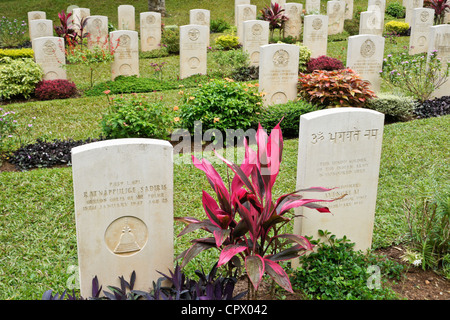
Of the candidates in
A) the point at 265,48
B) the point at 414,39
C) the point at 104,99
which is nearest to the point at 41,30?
the point at 104,99

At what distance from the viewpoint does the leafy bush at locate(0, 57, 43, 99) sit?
9.78 metres

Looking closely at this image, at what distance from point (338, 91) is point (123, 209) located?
5.66 metres

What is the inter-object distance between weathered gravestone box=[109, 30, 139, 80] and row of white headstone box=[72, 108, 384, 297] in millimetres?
7935

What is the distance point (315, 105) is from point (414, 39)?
24.3 feet

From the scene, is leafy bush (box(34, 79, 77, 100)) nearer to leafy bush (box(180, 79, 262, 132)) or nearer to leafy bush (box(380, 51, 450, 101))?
leafy bush (box(180, 79, 262, 132))

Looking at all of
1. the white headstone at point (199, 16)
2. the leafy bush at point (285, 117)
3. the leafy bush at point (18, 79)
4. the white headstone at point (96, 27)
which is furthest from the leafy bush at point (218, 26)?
the leafy bush at point (285, 117)

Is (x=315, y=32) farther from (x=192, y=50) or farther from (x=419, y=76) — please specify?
(x=419, y=76)

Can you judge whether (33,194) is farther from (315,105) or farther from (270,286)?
(315,105)

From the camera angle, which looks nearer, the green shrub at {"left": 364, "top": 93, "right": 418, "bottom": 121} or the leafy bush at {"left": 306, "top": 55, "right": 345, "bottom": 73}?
the green shrub at {"left": 364, "top": 93, "right": 418, "bottom": 121}

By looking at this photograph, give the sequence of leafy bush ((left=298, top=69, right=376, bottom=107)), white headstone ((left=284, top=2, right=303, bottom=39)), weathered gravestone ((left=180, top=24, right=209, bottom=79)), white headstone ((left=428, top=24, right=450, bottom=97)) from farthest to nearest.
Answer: white headstone ((left=284, top=2, right=303, bottom=39)) → weathered gravestone ((left=180, top=24, right=209, bottom=79)) → white headstone ((left=428, top=24, right=450, bottom=97)) → leafy bush ((left=298, top=69, right=376, bottom=107))

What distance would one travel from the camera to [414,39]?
13922mm

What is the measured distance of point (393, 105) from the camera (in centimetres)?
845

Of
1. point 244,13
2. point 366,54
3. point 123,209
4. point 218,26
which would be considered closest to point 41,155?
point 123,209

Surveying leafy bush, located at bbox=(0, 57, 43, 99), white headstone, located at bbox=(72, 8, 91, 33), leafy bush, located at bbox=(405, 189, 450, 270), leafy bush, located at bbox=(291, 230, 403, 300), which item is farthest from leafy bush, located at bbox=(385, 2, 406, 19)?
leafy bush, located at bbox=(291, 230, 403, 300)
